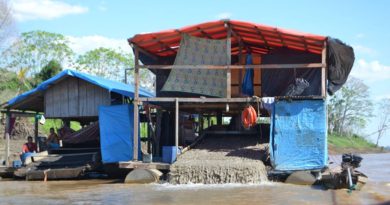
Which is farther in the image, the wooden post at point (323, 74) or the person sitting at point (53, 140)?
the person sitting at point (53, 140)

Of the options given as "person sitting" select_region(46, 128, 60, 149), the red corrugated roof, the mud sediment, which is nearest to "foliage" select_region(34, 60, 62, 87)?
"person sitting" select_region(46, 128, 60, 149)

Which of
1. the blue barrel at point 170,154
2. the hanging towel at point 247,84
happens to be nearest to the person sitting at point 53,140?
the blue barrel at point 170,154

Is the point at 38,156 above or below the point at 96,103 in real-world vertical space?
below

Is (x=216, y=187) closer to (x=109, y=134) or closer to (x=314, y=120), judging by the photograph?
(x=314, y=120)

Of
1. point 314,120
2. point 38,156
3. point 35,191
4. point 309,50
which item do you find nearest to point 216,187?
point 314,120

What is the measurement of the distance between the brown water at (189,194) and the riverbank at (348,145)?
27776 millimetres

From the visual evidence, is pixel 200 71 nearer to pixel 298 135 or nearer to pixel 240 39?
pixel 240 39

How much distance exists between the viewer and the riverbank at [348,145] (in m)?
40.8

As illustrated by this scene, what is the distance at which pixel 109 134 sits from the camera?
14.6 m

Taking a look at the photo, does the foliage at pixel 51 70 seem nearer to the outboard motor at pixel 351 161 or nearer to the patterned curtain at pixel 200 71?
the patterned curtain at pixel 200 71

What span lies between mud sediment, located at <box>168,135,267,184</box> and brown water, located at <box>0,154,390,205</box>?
0.84ft

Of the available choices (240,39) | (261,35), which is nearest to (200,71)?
(240,39)

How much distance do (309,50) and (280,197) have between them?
5696mm

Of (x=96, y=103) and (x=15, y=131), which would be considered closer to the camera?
(x=96, y=103)
